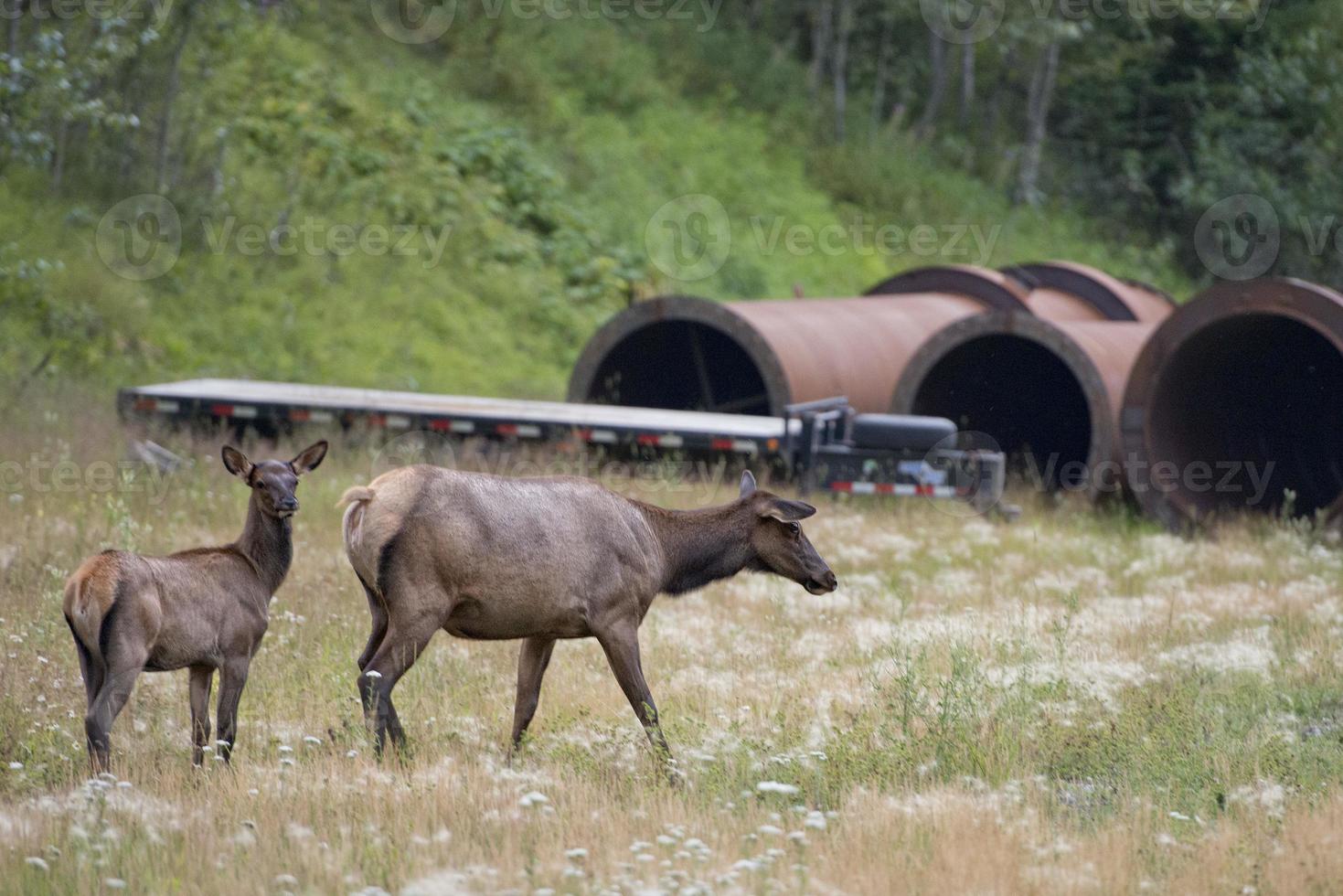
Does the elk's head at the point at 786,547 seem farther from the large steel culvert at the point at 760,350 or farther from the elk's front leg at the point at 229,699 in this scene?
the large steel culvert at the point at 760,350

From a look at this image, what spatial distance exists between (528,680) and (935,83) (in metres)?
33.1

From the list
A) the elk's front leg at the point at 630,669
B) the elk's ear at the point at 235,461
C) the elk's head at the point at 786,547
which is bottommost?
the elk's front leg at the point at 630,669

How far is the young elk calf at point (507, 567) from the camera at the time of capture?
7434mm

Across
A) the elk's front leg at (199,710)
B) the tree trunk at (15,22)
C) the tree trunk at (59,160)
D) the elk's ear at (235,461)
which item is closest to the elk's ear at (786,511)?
the elk's ear at (235,461)

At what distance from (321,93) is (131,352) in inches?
278

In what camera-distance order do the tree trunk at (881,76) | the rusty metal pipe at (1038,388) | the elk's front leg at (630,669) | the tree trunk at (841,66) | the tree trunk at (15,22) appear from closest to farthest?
1. the elk's front leg at (630,669)
2. the rusty metal pipe at (1038,388)
3. the tree trunk at (15,22)
4. the tree trunk at (841,66)
5. the tree trunk at (881,76)

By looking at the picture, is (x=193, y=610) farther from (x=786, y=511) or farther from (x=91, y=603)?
(x=786, y=511)

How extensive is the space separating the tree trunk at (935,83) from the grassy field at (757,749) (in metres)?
26.7

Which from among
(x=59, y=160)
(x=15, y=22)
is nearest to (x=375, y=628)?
(x=15, y=22)

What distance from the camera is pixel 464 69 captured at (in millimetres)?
30547

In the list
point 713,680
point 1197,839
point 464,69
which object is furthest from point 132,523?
point 464,69

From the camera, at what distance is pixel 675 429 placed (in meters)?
16.3

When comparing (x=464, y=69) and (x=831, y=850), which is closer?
(x=831, y=850)

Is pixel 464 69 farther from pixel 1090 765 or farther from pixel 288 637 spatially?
pixel 1090 765
